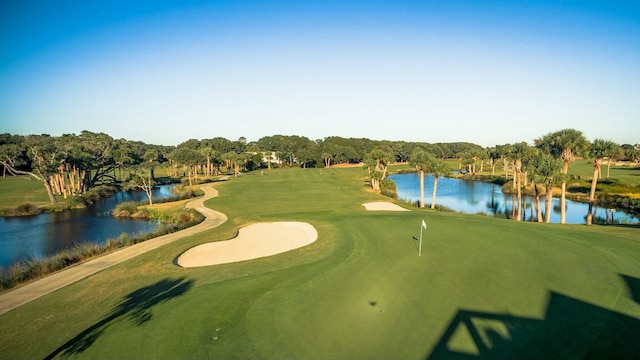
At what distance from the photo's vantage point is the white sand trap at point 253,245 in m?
23.4

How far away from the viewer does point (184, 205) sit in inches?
1965

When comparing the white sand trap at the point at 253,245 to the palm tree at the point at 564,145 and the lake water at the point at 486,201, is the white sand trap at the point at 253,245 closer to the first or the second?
the palm tree at the point at 564,145

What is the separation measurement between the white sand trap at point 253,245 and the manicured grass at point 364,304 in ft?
6.75

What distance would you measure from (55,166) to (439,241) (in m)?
63.9

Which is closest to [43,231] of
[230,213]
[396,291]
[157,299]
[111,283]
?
[230,213]

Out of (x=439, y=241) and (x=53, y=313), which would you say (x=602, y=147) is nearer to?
(x=439, y=241)

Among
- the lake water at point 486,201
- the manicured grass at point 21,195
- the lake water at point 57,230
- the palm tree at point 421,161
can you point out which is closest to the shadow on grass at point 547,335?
the lake water at point 57,230

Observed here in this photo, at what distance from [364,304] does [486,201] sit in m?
52.6

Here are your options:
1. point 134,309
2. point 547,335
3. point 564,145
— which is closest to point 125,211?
point 134,309

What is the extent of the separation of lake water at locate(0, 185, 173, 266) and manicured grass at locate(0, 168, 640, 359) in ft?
55.2

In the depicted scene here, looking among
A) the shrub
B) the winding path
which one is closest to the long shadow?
the winding path

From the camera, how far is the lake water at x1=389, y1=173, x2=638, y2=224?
44.4m

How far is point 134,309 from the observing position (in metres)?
15.0

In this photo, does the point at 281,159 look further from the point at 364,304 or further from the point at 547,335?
the point at 547,335
